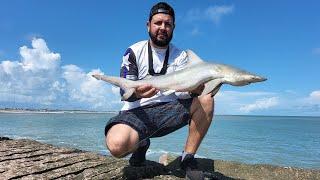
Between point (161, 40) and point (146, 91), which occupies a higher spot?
point (161, 40)

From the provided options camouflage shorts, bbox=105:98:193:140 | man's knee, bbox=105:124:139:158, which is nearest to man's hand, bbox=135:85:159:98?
camouflage shorts, bbox=105:98:193:140

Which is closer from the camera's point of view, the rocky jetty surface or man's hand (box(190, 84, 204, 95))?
the rocky jetty surface

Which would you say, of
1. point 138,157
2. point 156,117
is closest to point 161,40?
point 156,117

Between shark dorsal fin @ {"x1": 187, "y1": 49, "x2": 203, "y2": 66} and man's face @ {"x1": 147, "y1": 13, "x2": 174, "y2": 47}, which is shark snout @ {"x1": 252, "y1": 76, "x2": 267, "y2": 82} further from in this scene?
man's face @ {"x1": 147, "y1": 13, "x2": 174, "y2": 47}

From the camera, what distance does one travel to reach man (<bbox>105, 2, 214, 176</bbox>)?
6102mm

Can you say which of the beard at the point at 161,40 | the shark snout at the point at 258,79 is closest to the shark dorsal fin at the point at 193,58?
the beard at the point at 161,40

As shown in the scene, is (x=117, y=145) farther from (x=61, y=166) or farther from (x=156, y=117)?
(x=61, y=166)

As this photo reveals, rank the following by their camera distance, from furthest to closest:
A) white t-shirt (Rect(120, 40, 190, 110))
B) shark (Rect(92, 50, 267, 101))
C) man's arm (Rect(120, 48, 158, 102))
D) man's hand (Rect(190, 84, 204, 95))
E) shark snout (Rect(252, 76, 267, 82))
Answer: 1. white t-shirt (Rect(120, 40, 190, 110))
2. man's arm (Rect(120, 48, 158, 102))
3. man's hand (Rect(190, 84, 204, 95))
4. shark (Rect(92, 50, 267, 101))
5. shark snout (Rect(252, 76, 267, 82))

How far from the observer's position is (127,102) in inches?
245

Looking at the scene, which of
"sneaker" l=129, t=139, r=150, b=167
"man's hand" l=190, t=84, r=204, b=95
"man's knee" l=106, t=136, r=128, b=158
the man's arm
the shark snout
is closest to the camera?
the shark snout

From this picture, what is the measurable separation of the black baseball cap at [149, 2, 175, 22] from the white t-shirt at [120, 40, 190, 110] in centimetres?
47

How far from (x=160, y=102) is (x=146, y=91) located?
550 millimetres

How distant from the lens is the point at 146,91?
5742mm

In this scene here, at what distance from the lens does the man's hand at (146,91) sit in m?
5.71
